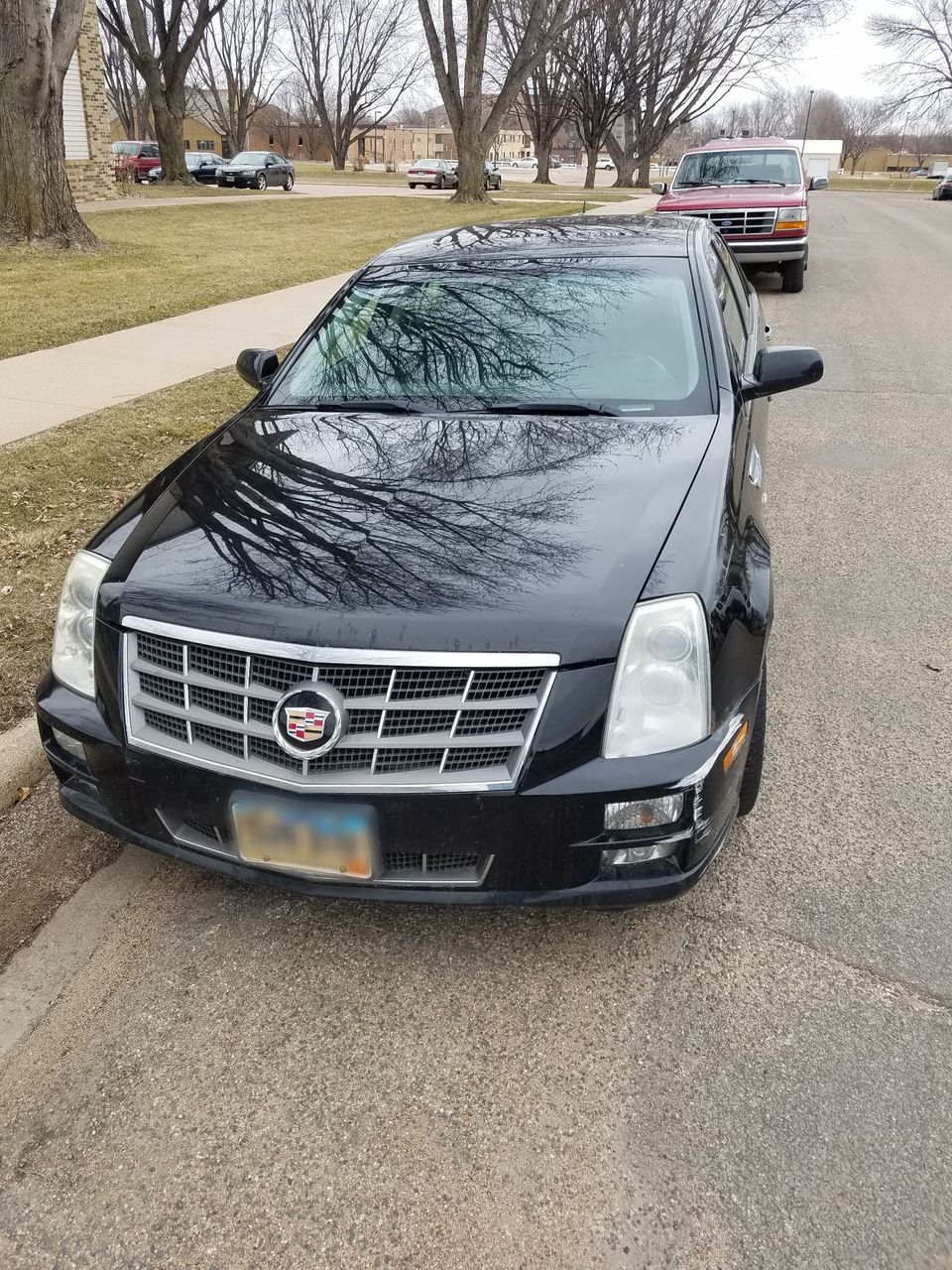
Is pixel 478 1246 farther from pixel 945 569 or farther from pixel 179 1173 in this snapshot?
pixel 945 569

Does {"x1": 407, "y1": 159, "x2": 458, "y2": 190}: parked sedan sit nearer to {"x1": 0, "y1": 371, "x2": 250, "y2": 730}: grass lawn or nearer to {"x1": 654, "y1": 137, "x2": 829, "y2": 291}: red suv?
{"x1": 654, "y1": 137, "x2": 829, "y2": 291}: red suv

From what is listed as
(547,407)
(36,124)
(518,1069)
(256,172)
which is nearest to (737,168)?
(36,124)

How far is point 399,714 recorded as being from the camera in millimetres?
2113

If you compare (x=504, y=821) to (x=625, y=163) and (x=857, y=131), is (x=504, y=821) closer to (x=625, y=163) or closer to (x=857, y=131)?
(x=625, y=163)

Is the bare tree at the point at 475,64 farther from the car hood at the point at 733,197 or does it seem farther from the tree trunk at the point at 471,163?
the car hood at the point at 733,197

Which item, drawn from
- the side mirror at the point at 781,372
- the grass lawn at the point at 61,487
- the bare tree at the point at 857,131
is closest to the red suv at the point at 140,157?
the grass lawn at the point at 61,487

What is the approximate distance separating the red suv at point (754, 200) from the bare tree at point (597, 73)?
24.0 m

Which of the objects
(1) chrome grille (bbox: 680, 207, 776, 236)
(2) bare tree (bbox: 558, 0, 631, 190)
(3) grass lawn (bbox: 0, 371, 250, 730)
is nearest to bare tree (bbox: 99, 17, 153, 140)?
(2) bare tree (bbox: 558, 0, 631, 190)

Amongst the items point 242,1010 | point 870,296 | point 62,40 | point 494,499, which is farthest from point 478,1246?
point 62,40

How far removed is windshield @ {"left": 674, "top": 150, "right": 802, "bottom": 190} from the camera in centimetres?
1314

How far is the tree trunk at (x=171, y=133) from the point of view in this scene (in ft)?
100

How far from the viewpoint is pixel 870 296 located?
1223 centimetres

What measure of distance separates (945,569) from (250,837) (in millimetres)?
3719

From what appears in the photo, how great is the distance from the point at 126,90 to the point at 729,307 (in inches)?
2509
